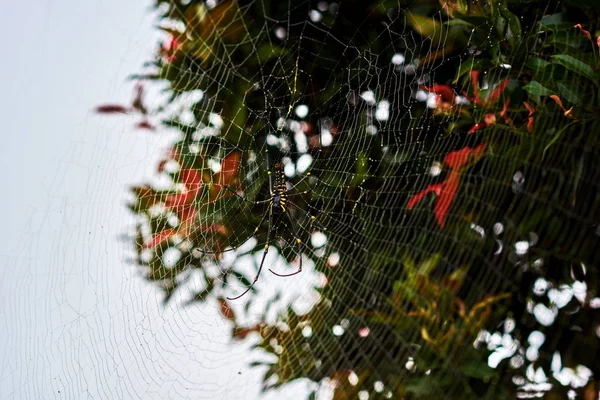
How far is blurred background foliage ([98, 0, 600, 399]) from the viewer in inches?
44.8

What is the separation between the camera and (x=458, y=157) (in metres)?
1.21

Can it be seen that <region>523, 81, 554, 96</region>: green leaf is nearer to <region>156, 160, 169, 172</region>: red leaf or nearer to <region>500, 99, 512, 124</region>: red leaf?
<region>500, 99, 512, 124</region>: red leaf

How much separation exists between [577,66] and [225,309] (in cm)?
119

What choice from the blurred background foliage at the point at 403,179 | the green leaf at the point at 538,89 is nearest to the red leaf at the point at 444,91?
the blurred background foliage at the point at 403,179

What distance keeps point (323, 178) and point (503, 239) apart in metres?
0.57

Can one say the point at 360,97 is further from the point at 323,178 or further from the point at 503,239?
the point at 503,239

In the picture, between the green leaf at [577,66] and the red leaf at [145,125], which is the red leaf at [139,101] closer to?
the red leaf at [145,125]

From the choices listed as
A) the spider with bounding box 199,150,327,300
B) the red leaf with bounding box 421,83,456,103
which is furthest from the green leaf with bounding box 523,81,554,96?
the spider with bounding box 199,150,327,300

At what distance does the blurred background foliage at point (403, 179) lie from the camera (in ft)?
3.73

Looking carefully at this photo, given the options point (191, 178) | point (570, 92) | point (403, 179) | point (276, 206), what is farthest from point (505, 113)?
point (191, 178)

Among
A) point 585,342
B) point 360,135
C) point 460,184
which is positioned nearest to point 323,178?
point 360,135

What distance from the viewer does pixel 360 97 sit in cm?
149

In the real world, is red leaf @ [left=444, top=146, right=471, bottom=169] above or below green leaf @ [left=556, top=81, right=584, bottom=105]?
above

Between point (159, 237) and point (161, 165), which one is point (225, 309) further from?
point (161, 165)
